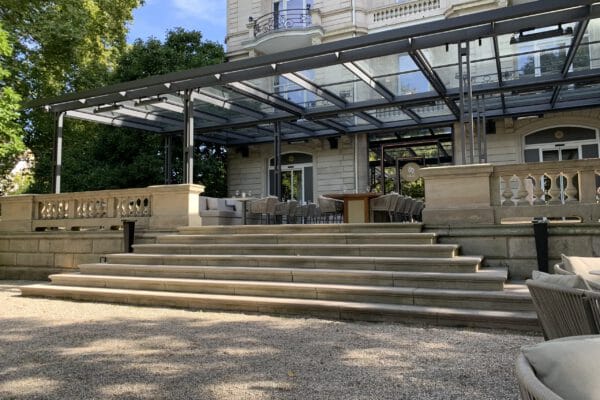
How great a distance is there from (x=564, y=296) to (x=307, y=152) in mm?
14123

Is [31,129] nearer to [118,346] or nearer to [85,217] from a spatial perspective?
[85,217]

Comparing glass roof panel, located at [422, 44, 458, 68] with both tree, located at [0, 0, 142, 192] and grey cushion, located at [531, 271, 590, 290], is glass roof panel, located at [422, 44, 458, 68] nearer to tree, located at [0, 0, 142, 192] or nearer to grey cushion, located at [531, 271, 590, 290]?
grey cushion, located at [531, 271, 590, 290]

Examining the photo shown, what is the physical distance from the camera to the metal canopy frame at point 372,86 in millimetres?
6938

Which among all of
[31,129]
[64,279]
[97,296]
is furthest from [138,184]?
[97,296]

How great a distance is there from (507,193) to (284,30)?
13170 mm

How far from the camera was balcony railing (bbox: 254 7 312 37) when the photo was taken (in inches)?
694

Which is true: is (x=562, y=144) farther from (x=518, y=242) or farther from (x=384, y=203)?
(x=518, y=242)

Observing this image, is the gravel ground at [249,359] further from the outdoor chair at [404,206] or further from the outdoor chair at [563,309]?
the outdoor chair at [404,206]

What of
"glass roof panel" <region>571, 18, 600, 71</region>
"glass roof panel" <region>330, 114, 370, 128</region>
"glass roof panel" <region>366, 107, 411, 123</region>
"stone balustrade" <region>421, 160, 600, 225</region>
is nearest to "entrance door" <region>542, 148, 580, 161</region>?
"glass roof panel" <region>571, 18, 600, 71</region>

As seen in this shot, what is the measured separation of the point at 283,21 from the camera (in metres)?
18.0

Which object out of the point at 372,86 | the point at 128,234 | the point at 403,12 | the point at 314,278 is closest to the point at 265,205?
the point at 128,234

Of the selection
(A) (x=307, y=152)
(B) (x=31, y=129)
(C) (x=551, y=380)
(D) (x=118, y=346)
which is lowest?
(D) (x=118, y=346)

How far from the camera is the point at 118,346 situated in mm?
4016

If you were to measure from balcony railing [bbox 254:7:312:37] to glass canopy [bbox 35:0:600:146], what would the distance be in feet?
19.2
